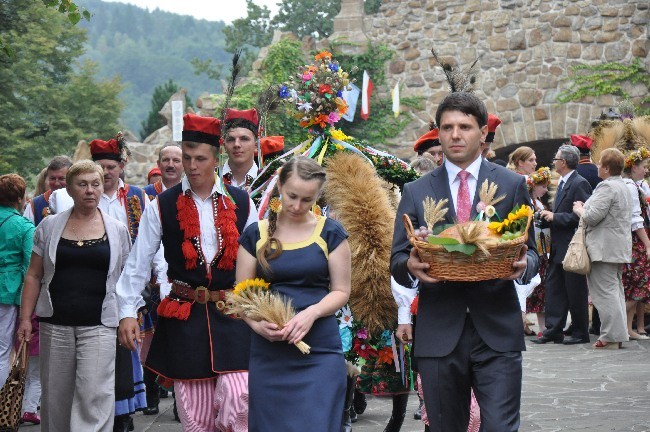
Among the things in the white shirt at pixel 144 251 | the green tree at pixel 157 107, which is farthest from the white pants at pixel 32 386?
the green tree at pixel 157 107

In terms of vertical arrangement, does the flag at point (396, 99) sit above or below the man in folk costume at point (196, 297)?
above

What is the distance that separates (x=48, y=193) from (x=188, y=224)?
3733mm

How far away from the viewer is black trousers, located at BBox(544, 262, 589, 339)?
13078 mm

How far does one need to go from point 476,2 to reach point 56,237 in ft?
49.5

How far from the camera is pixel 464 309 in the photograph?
5145mm

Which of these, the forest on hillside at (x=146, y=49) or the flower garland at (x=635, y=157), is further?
the forest on hillside at (x=146, y=49)

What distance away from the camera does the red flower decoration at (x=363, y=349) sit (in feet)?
25.7

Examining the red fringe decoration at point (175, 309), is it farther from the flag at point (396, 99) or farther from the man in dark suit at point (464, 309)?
the flag at point (396, 99)

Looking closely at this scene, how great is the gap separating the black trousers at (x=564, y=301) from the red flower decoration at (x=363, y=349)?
5.84m

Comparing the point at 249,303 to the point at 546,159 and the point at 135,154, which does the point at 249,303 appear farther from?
the point at 546,159

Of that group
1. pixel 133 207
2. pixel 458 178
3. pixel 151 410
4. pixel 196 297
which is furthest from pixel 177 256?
pixel 151 410

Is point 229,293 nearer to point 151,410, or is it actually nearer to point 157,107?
point 151,410

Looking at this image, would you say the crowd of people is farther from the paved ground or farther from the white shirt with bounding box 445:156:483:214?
the paved ground

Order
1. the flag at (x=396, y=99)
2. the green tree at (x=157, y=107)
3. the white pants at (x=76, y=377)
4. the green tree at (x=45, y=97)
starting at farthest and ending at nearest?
1. the green tree at (x=157, y=107)
2. the green tree at (x=45, y=97)
3. the flag at (x=396, y=99)
4. the white pants at (x=76, y=377)
